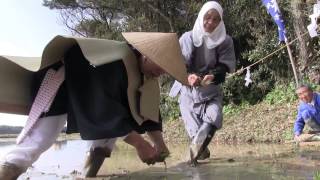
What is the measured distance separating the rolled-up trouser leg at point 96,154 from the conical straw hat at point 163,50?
1.30 meters

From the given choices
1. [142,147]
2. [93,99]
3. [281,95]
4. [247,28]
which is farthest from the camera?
[247,28]

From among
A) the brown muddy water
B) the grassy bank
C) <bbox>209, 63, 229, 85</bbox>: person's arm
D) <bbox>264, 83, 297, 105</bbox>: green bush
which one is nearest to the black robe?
the brown muddy water

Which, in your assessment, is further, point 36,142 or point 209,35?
point 209,35

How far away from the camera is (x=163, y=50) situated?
3559mm

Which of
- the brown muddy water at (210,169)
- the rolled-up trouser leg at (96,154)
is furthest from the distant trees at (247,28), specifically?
the rolled-up trouser leg at (96,154)

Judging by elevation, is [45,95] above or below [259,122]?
below

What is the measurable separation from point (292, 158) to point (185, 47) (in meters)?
1.77

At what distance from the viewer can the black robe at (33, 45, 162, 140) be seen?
340 centimetres

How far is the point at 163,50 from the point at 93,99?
580 mm

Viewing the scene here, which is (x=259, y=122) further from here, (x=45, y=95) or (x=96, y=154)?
(x=45, y=95)

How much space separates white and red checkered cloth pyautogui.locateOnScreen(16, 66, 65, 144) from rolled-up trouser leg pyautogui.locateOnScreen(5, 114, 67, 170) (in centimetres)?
4

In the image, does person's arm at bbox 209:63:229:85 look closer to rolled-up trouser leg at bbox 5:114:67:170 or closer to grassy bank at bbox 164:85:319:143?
rolled-up trouser leg at bbox 5:114:67:170

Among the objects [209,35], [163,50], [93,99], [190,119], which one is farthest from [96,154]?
[209,35]

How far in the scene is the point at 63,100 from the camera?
379cm
